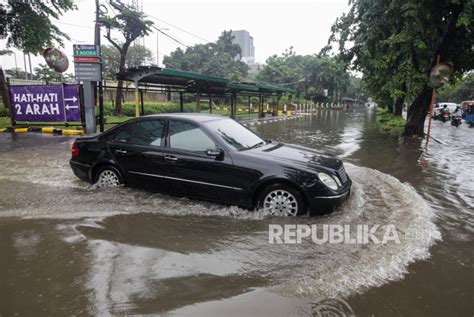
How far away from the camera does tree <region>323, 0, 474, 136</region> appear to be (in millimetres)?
11664

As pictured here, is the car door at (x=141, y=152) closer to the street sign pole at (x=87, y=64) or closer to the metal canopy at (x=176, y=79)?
the street sign pole at (x=87, y=64)

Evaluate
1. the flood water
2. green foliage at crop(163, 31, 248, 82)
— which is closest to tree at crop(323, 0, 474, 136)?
the flood water

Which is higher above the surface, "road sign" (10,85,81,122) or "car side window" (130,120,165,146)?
"road sign" (10,85,81,122)

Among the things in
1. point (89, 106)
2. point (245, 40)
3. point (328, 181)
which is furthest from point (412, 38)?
point (245, 40)

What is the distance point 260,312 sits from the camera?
2688mm

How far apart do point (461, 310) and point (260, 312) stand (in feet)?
5.53

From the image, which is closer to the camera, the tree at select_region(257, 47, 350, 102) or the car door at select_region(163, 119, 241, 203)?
the car door at select_region(163, 119, 241, 203)

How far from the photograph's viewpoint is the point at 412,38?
11797 millimetres

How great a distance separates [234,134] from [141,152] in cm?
154

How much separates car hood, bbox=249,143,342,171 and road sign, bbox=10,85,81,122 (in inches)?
429

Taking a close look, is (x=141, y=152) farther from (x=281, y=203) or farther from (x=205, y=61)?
(x=205, y=61)

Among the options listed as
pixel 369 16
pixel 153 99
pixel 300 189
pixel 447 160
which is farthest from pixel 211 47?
pixel 300 189

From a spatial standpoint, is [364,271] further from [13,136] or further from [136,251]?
[13,136]

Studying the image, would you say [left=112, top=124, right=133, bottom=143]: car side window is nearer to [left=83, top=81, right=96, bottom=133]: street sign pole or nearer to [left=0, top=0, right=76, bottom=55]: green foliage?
[left=83, top=81, right=96, bottom=133]: street sign pole
